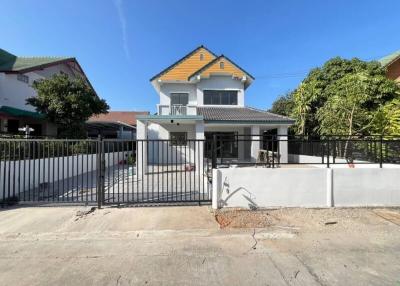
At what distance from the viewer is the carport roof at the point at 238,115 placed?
52.9ft

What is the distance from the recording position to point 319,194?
6793 millimetres

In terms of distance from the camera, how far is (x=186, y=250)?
445 centimetres

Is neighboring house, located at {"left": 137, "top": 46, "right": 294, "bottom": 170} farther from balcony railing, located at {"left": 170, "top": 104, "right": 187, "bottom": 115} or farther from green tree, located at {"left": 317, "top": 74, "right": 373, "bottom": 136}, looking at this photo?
green tree, located at {"left": 317, "top": 74, "right": 373, "bottom": 136}

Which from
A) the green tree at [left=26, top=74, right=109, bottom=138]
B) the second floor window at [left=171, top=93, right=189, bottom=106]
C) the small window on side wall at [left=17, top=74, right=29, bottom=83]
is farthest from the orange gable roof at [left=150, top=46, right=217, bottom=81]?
the small window on side wall at [left=17, top=74, right=29, bottom=83]

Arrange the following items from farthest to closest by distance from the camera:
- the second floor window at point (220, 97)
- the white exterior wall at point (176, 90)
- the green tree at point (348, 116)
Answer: the white exterior wall at point (176, 90) < the second floor window at point (220, 97) < the green tree at point (348, 116)

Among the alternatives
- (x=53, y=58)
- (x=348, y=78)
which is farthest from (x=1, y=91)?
(x=348, y=78)

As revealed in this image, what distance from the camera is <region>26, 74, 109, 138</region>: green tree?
1653 cm

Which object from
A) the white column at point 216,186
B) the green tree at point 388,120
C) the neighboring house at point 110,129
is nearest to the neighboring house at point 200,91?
the green tree at point 388,120

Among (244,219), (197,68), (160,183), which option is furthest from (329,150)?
(197,68)

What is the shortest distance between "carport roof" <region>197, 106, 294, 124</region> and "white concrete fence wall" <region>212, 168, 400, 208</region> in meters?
9.38

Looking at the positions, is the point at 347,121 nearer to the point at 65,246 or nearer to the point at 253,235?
the point at 253,235

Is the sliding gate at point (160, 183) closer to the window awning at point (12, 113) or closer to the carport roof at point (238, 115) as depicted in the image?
the carport roof at point (238, 115)

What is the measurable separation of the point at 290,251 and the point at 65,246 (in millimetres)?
4045

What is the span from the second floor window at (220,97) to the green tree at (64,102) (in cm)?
892
